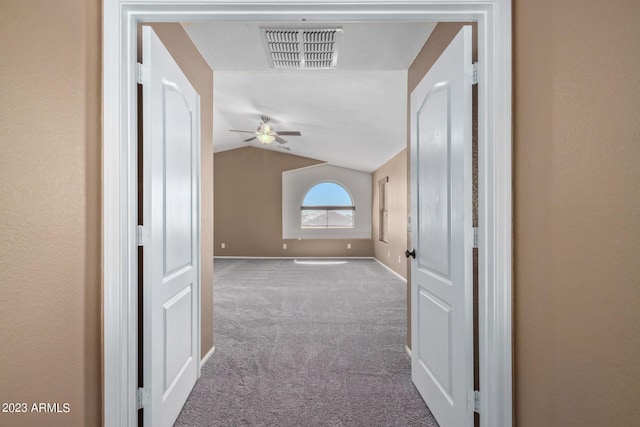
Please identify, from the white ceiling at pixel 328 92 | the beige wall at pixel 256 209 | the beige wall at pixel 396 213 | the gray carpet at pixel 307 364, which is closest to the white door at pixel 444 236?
the gray carpet at pixel 307 364

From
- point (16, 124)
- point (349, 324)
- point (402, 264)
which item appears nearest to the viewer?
point (16, 124)

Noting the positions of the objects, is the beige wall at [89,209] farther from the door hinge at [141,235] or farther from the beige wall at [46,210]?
the door hinge at [141,235]

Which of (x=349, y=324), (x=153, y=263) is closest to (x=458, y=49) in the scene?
(x=153, y=263)

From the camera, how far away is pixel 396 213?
6.88m

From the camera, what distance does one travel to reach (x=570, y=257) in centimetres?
101

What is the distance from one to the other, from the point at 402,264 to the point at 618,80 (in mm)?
5712

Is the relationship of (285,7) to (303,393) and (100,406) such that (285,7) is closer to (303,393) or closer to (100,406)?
(100,406)

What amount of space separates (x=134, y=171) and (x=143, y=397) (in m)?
0.99

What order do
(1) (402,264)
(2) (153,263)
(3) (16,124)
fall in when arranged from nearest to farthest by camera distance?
(3) (16,124) < (2) (153,263) < (1) (402,264)

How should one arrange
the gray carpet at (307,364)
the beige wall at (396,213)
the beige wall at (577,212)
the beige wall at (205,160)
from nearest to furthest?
1. the beige wall at (577,212)
2. the gray carpet at (307,364)
3. the beige wall at (205,160)
4. the beige wall at (396,213)

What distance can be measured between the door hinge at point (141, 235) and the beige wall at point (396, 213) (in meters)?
4.66

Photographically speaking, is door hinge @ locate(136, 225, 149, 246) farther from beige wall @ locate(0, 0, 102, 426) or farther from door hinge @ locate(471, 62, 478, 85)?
door hinge @ locate(471, 62, 478, 85)

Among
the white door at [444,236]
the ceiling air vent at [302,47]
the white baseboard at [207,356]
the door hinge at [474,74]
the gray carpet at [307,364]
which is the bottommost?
the gray carpet at [307,364]

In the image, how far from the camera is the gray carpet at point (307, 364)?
1.87 meters
